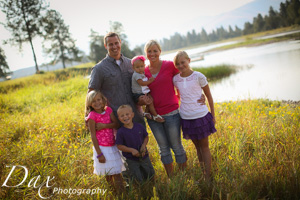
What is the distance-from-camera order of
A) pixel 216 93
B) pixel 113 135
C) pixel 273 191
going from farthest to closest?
pixel 216 93 < pixel 113 135 < pixel 273 191

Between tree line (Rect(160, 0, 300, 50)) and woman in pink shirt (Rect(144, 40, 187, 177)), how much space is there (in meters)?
38.6

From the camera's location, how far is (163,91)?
276 centimetres

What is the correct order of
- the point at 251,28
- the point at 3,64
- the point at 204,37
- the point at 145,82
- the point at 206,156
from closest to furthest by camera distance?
the point at 145,82, the point at 206,156, the point at 3,64, the point at 251,28, the point at 204,37

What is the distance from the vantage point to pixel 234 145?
3441mm

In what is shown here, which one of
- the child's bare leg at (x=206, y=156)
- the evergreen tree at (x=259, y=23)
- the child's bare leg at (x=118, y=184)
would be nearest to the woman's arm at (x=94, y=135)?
the child's bare leg at (x=118, y=184)

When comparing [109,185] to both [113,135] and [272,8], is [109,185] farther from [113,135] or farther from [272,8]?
[272,8]

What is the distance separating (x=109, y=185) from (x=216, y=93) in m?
9.70

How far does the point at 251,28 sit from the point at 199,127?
79.6 metres

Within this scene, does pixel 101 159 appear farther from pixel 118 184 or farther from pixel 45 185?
pixel 45 185

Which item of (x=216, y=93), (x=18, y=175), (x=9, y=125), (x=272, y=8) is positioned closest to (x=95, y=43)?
(x=216, y=93)

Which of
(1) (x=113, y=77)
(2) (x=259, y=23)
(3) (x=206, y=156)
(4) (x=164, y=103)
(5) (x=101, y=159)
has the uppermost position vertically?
(2) (x=259, y=23)

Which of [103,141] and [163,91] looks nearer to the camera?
[103,141]

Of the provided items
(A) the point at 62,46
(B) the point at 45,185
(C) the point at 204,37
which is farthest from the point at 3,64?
(C) the point at 204,37

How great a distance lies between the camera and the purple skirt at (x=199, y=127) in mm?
2690
